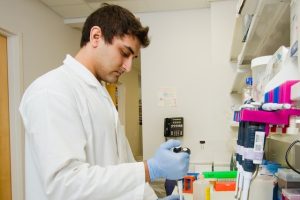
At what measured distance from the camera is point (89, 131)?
982 millimetres

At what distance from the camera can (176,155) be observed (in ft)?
3.21

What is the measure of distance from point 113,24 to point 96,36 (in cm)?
9

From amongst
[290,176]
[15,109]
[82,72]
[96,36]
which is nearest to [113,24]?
[96,36]

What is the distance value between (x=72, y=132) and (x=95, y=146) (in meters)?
0.17

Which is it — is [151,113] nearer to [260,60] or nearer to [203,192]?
[203,192]

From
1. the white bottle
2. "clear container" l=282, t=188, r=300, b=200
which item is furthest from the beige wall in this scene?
"clear container" l=282, t=188, r=300, b=200

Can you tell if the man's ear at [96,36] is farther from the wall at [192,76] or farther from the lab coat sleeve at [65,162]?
the wall at [192,76]

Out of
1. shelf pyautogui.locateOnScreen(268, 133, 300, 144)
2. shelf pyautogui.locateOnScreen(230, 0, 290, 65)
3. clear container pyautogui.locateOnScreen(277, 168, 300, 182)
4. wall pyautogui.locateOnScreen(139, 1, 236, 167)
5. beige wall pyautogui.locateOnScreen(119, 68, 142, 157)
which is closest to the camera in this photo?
shelf pyautogui.locateOnScreen(230, 0, 290, 65)

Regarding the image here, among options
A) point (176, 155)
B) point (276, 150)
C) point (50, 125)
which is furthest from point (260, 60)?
point (50, 125)

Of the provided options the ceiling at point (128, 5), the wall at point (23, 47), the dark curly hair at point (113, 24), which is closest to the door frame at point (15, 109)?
the wall at point (23, 47)

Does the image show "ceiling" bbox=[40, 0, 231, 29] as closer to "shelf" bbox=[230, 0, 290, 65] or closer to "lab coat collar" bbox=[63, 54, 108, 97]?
"shelf" bbox=[230, 0, 290, 65]

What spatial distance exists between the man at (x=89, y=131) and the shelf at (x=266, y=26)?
46 cm

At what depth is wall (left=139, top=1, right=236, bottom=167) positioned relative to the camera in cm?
283

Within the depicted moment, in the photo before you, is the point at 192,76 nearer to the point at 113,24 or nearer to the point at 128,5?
the point at 128,5
